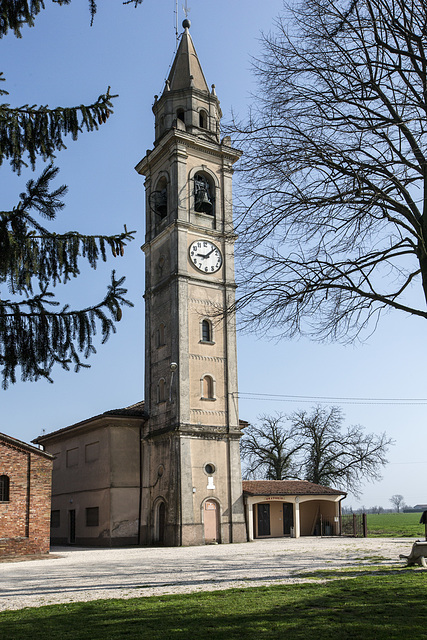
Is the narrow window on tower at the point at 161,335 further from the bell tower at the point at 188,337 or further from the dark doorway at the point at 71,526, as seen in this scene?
the dark doorway at the point at 71,526

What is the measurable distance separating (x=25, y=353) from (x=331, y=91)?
7.04 m

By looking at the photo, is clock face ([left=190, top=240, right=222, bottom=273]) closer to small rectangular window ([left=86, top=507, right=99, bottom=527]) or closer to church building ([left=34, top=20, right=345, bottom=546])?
church building ([left=34, top=20, right=345, bottom=546])

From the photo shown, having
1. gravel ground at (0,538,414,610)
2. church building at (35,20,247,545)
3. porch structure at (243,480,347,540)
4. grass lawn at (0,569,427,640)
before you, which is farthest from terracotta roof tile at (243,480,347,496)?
grass lawn at (0,569,427,640)

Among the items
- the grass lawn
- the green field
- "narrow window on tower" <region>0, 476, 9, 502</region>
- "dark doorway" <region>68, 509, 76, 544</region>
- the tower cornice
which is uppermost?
the tower cornice

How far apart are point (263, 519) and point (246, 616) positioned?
102 ft

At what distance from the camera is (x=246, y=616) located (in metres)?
8.63

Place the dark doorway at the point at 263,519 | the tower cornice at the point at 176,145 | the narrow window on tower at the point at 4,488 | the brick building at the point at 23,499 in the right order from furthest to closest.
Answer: the dark doorway at the point at 263,519 < the tower cornice at the point at 176,145 < the narrow window on tower at the point at 4,488 < the brick building at the point at 23,499

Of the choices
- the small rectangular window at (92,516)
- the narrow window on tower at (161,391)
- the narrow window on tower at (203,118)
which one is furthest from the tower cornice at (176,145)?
the small rectangular window at (92,516)

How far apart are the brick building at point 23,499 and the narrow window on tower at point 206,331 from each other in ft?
38.2

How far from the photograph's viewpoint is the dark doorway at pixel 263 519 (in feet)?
125

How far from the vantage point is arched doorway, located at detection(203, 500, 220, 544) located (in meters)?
32.0

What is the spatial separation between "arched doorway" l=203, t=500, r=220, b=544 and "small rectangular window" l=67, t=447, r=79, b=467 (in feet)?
32.7

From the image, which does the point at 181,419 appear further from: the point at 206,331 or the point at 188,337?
the point at 206,331

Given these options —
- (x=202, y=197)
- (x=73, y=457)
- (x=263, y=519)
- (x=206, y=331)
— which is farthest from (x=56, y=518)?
(x=202, y=197)
